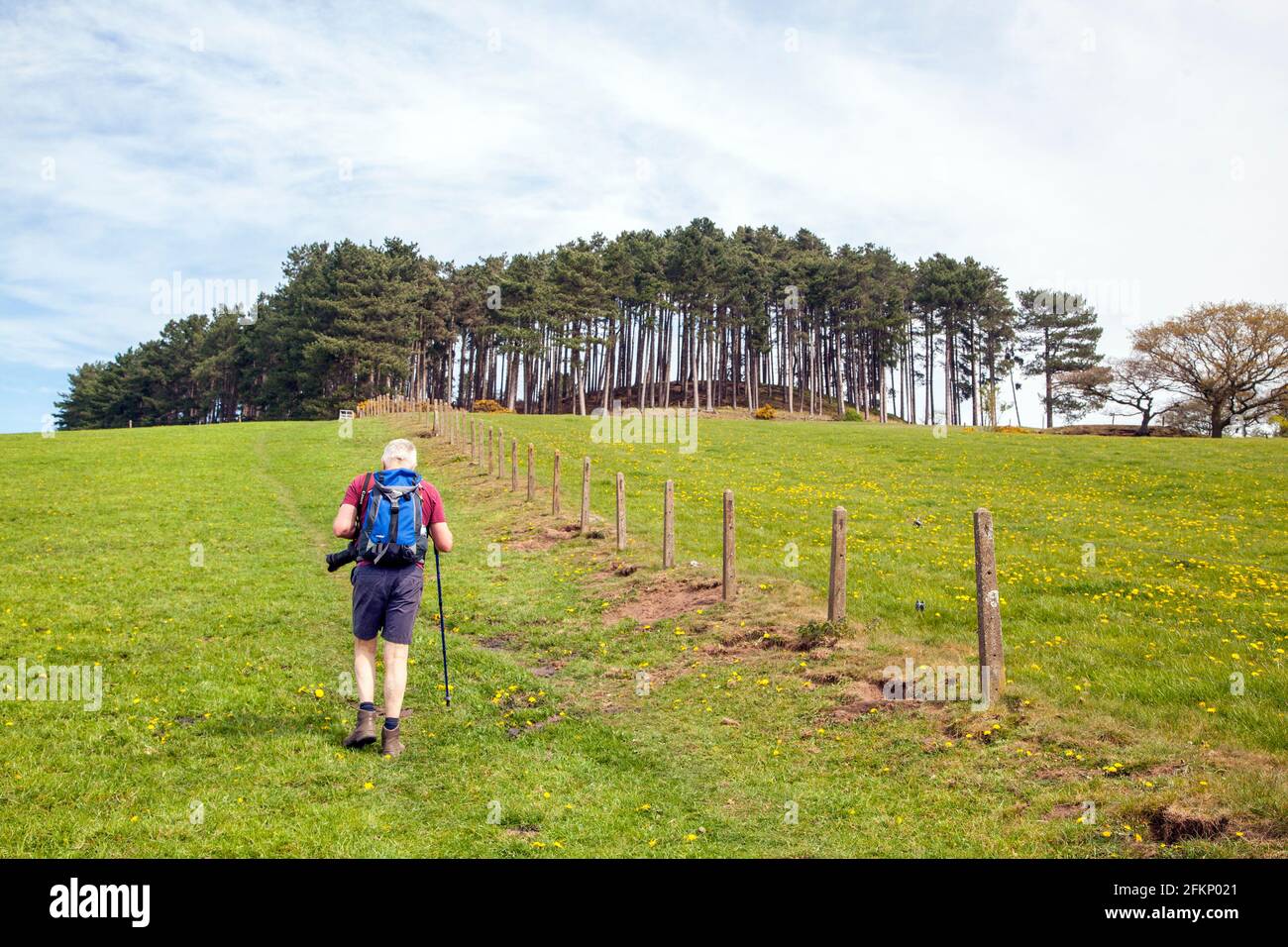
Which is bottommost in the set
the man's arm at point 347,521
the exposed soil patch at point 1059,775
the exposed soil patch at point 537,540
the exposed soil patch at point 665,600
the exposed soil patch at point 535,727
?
the exposed soil patch at point 535,727

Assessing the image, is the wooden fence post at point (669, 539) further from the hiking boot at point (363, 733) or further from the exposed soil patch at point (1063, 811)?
the exposed soil patch at point (1063, 811)

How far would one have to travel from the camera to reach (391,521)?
8.35 metres

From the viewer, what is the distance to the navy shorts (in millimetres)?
8523

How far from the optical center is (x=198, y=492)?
2853 centimetres

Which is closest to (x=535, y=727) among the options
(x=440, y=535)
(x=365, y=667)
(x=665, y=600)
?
(x=365, y=667)

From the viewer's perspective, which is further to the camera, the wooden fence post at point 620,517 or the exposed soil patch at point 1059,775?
the wooden fence post at point 620,517

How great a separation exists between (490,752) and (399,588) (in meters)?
1.97

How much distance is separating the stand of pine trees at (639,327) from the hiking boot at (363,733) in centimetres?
7592

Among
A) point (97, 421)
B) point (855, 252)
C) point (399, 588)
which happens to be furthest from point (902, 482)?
point (97, 421)

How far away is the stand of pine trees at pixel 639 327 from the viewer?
285ft

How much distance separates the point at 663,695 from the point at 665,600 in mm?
4371

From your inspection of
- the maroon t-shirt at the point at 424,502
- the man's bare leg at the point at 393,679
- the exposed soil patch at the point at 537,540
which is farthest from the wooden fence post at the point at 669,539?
the man's bare leg at the point at 393,679

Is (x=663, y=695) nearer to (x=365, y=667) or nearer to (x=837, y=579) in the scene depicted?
(x=837, y=579)
